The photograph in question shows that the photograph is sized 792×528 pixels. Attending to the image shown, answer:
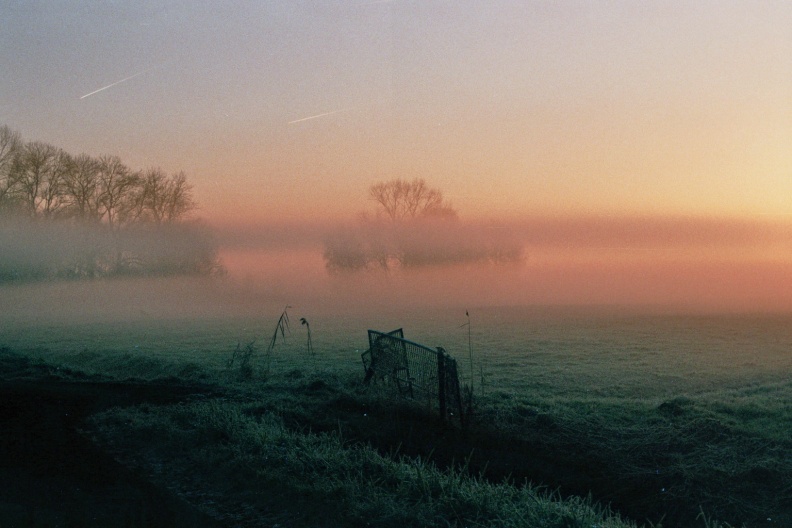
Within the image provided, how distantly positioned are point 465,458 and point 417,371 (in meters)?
3.62

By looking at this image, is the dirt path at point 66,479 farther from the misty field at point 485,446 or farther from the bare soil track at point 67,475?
the misty field at point 485,446

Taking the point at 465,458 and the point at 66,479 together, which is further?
the point at 465,458

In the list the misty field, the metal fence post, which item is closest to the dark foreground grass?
the misty field

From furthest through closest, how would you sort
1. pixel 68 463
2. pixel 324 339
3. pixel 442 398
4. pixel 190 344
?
1. pixel 324 339
2. pixel 190 344
3. pixel 442 398
4. pixel 68 463

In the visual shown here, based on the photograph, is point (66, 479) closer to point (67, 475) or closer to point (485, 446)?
point (67, 475)

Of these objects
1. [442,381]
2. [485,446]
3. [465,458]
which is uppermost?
[442,381]

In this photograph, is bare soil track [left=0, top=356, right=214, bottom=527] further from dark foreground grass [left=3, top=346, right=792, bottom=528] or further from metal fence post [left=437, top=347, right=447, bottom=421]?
metal fence post [left=437, top=347, right=447, bottom=421]

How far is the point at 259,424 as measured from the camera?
Result: 1093 centimetres

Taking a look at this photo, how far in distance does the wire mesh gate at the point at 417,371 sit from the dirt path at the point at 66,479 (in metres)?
4.21

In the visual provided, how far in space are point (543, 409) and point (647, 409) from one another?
6.22 feet

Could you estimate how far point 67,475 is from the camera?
8.82 metres

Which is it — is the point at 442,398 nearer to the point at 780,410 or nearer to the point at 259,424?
the point at 259,424

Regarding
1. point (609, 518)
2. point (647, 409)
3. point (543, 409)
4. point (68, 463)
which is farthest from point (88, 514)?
point (647, 409)

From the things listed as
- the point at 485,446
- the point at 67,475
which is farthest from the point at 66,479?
the point at 485,446
